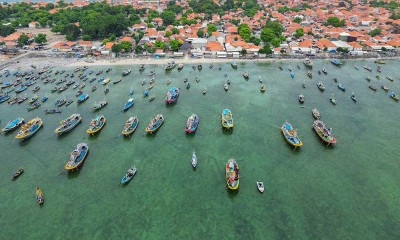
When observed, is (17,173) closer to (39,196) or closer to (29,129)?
(39,196)

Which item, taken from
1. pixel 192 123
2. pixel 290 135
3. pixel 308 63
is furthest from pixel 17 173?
pixel 308 63

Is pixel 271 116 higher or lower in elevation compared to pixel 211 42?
lower

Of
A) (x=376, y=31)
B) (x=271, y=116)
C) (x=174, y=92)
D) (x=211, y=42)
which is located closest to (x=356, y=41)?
(x=376, y=31)

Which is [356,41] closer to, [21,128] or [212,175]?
[212,175]

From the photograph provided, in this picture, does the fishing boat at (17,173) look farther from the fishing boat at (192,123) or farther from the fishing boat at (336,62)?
the fishing boat at (336,62)

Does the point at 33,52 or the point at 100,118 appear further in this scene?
the point at 33,52

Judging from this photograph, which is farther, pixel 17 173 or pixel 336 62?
pixel 336 62
